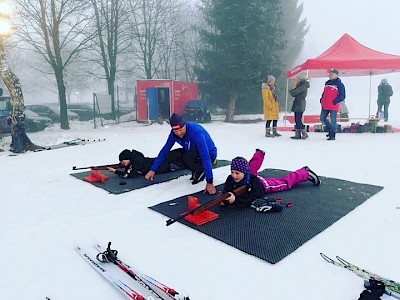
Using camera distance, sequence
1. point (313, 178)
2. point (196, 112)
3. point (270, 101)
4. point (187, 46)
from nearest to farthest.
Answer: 1. point (313, 178)
2. point (270, 101)
3. point (196, 112)
4. point (187, 46)

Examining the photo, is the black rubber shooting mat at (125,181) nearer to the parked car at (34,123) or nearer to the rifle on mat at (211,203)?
the rifle on mat at (211,203)

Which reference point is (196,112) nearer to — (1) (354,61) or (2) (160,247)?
(1) (354,61)

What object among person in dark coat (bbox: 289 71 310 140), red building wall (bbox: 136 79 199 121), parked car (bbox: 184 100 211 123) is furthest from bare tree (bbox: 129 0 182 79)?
person in dark coat (bbox: 289 71 310 140)

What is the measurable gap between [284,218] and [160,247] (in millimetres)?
1405

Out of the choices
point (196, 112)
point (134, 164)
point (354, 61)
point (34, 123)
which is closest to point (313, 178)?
point (134, 164)

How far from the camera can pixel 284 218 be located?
137 inches

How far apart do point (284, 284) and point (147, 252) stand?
47.6 inches

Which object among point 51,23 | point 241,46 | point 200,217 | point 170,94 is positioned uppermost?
point 51,23

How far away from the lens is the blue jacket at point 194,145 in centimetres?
404

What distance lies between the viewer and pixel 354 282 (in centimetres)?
232

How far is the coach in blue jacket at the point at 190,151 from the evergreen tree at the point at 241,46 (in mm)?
11878

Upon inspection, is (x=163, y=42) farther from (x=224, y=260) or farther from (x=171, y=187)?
(x=224, y=260)

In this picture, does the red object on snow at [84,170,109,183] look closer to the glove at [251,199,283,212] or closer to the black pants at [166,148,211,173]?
the black pants at [166,148,211,173]

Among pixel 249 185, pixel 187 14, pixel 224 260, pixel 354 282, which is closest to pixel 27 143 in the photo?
pixel 249 185
